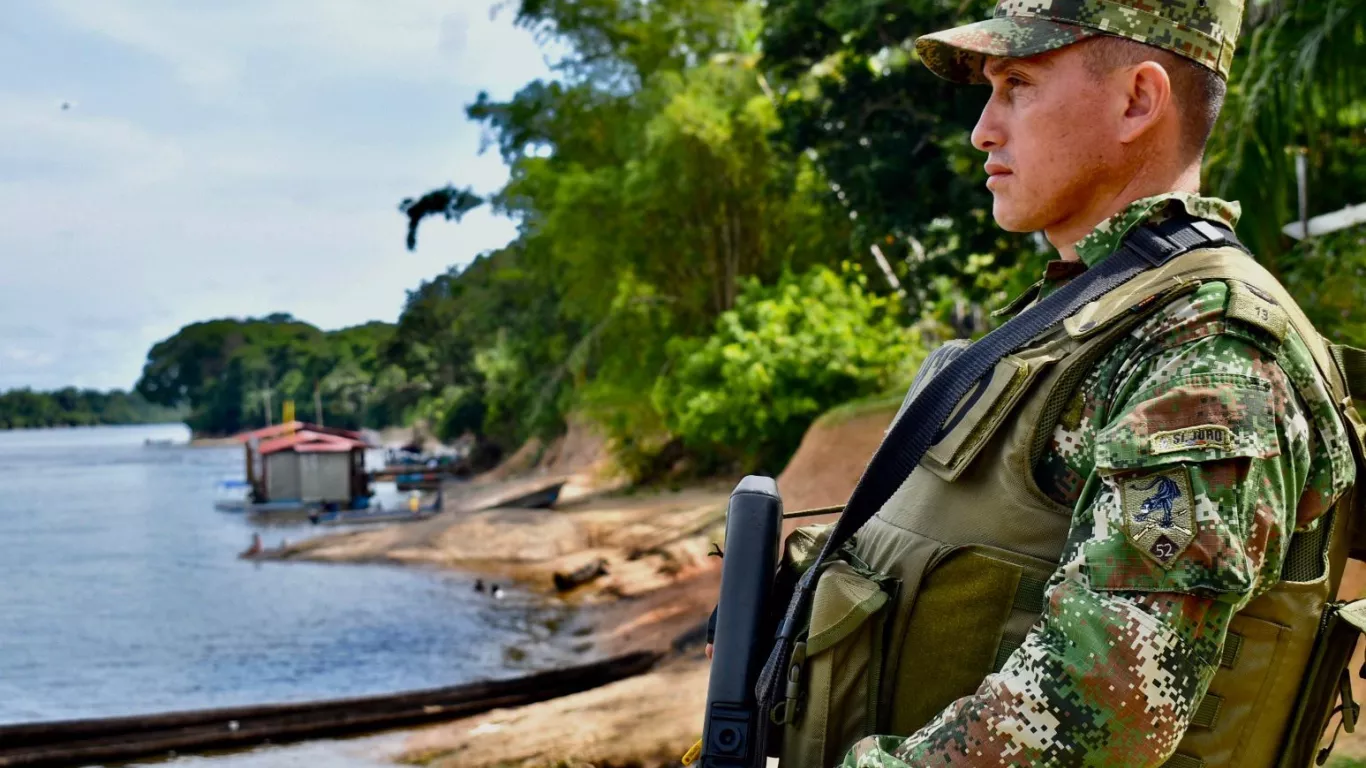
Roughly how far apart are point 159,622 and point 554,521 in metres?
7.16

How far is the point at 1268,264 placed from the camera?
336 inches

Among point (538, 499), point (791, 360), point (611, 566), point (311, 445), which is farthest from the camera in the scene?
point (311, 445)

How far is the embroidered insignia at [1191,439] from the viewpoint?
1061mm

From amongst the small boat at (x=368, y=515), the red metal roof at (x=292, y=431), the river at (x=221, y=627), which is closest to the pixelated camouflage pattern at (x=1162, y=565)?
the river at (x=221, y=627)

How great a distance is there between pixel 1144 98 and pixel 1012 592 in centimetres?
51

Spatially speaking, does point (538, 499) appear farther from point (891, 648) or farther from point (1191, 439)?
point (1191, 439)

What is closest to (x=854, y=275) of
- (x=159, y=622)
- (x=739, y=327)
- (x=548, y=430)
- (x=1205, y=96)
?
(x=739, y=327)

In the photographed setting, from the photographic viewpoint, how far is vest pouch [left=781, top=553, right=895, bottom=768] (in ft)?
4.27

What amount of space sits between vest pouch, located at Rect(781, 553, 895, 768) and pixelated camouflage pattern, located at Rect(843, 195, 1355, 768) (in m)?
0.14

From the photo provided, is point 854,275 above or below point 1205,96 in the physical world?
above

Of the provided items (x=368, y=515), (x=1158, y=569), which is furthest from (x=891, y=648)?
(x=368, y=515)

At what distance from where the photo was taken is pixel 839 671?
1314 millimetres

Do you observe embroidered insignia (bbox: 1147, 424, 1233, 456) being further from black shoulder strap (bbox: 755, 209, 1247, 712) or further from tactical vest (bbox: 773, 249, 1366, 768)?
black shoulder strap (bbox: 755, 209, 1247, 712)

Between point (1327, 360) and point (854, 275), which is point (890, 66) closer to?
point (854, 275)
